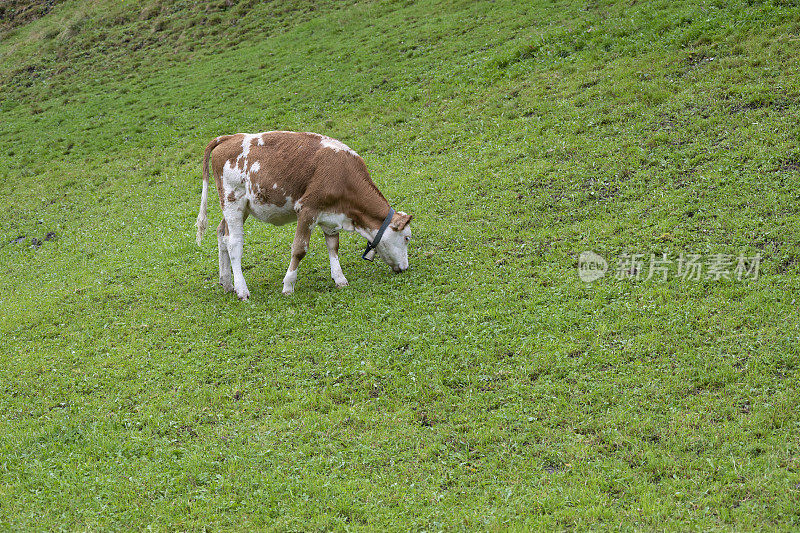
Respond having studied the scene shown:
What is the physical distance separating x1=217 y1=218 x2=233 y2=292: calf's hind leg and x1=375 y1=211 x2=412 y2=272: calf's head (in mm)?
3056

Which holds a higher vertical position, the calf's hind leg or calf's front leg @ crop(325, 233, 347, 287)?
the calf's hind leg

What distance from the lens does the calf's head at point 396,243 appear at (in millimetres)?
13352

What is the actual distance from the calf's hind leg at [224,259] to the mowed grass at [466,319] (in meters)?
0.47

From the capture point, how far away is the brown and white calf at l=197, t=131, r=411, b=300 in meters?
13.2

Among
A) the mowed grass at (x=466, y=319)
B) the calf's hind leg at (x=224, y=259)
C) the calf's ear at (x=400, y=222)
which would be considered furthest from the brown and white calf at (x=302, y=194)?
the mowed grass at (x=466, y=319)

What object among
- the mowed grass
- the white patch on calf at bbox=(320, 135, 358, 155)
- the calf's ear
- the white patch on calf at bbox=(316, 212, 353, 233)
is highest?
the white patch on calf at bbox=(320, 135, 358, 155)

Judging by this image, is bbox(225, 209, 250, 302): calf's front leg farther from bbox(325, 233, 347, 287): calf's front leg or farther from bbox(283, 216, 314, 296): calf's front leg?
bbox(325, 233, 347, 287): calf's front leg

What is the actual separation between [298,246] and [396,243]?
6.20 feet

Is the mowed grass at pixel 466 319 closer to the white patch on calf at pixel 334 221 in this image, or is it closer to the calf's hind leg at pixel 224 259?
the calf's hind leg at pixel 224 259

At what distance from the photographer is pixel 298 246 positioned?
1331 cm

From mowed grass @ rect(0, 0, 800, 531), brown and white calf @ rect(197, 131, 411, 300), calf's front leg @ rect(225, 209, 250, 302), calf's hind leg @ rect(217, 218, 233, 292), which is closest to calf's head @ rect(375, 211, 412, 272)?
brown and white calf @ rect(197, 131, 411, 300)

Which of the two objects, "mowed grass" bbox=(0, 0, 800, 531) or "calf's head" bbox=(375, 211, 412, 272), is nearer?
"mowed grass" bbox=(0, 0, 800, 531)

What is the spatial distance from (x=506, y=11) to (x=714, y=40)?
35.9 feet

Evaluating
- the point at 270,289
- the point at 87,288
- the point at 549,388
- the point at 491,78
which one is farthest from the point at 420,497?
the point at 491,78
